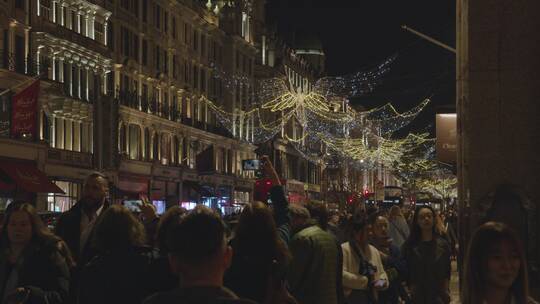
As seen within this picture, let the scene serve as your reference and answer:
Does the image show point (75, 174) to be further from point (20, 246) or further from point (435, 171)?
point (435, 171)

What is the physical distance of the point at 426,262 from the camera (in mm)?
10289

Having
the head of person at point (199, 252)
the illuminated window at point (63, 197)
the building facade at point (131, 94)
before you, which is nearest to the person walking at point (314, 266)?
the head of person at point (199, 252)

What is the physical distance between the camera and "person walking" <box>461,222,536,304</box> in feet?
14.7

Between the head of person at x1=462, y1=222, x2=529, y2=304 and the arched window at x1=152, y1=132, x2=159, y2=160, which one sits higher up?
the arched window at x1=152, y1=132, x2=159, y2=160

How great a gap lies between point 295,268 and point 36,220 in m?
2.44

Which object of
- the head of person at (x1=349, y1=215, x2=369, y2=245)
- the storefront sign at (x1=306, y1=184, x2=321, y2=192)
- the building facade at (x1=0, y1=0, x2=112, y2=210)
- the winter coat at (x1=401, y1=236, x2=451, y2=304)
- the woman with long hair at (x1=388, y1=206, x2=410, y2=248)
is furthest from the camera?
the storefront sign at (x1=306, y1=184, x2=321, y2=192)

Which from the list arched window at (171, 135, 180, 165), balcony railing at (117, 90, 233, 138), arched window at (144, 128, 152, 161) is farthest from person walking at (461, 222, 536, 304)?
arched window at (171, 135, 180, 165)

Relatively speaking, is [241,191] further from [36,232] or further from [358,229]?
[36,232]

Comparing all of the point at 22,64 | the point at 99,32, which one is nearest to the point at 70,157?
the point at 22,64

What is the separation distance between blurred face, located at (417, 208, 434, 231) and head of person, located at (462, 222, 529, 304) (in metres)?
5.97

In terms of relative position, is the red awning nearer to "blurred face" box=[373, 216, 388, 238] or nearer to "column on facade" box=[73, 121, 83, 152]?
"column on facade" box=[73, 121, 83, 152]

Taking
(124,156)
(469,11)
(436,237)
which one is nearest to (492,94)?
(469,11)

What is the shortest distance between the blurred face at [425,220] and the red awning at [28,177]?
1132 inches

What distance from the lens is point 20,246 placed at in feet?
23.4
